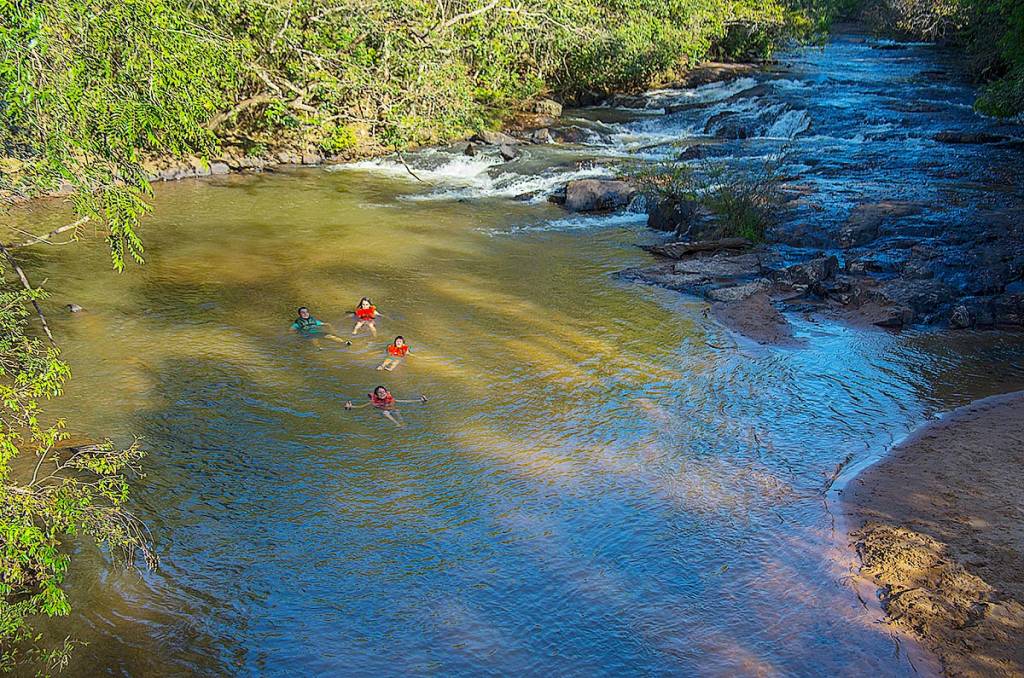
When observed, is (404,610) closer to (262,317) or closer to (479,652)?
(479,652)

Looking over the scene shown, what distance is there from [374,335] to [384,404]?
2.34 m

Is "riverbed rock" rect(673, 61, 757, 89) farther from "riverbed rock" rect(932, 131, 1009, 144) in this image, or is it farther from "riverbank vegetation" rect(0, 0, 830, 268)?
"riverbed rock" rect(932, 131, 1009, 144)

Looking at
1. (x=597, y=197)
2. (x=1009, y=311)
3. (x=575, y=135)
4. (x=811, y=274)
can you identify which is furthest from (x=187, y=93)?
(x=575, y=135)

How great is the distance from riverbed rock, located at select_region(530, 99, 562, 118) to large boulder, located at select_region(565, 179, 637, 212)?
32.9ft

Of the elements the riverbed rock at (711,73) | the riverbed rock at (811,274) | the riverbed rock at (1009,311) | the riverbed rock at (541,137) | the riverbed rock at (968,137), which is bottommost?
the riverbed rock at (541,137)

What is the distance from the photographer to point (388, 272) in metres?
14.7

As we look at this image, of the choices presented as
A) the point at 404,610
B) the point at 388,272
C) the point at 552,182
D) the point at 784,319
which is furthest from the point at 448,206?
the point at 404,610

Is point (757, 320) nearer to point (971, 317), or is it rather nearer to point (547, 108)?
point (971, 317)

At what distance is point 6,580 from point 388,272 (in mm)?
9935

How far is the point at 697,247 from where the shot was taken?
50.3 feet

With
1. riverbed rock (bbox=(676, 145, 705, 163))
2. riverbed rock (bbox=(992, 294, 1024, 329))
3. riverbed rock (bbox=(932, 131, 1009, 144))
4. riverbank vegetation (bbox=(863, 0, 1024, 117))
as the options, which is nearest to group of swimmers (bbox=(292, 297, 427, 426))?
riverbed rock (bbox=(992, 294, 1024, 329))

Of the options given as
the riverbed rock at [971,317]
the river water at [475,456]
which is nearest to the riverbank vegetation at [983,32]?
the river water at [475,456]

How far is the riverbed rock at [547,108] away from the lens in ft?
92.8

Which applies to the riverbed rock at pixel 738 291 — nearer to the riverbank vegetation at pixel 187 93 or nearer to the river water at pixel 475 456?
the river water at pixel 475 456
